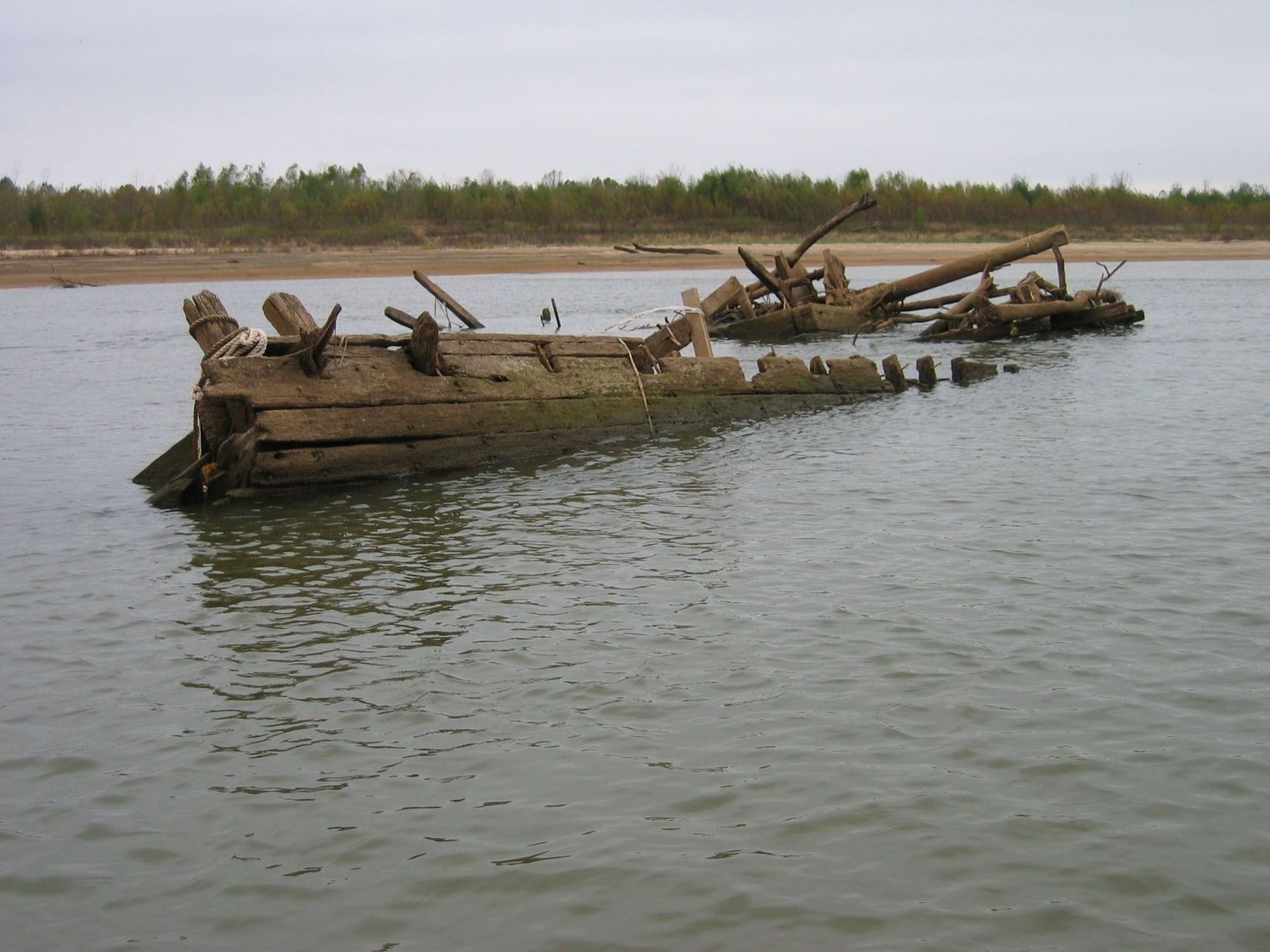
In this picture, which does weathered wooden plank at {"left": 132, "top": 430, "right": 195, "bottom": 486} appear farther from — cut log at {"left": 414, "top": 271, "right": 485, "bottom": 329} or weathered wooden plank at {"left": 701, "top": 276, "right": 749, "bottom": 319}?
weathered wooden plank at {"left": 701, "top": 276, "right": 749, "bottom": 319}

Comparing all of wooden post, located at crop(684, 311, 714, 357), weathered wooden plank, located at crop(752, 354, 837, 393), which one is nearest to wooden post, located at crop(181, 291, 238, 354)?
wooden post, located at crop(684, 311, 714, 357)

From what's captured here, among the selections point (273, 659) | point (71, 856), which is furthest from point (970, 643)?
point (71, 856)

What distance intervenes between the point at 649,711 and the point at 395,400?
525cm

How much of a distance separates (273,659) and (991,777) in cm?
353

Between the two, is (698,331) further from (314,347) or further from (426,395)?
(314,347)

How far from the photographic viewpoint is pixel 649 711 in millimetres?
5094

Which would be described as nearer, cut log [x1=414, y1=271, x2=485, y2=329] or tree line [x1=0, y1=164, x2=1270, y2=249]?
cut log [x1=414, y1=271, x2=485, y2=329]

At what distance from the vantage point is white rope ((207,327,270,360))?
29.3 feet

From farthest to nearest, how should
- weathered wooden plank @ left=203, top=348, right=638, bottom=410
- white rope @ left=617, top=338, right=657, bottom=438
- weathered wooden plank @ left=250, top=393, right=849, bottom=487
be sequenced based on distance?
white rope @ left=617, top=338, right=657, bottom=438 < weathered wooden plank @ left=250, top=393, right=849, bottom=487 < weathered wooden plank @ left=203, top=348, right=638, bottom=410

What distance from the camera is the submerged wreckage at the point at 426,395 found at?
29.5ft

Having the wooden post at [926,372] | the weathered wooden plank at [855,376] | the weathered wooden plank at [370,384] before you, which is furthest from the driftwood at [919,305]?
the weathered wooden plank at [370,384]

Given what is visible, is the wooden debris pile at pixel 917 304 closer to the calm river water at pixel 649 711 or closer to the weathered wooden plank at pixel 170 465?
the calm river water at pixel 649 711

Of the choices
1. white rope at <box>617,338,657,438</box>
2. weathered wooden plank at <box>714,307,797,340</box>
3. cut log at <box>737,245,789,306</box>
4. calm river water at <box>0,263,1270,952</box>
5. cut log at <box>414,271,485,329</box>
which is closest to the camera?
calm river water at <box>0,263,1270,952</box>

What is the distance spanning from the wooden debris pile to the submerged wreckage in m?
7.65
